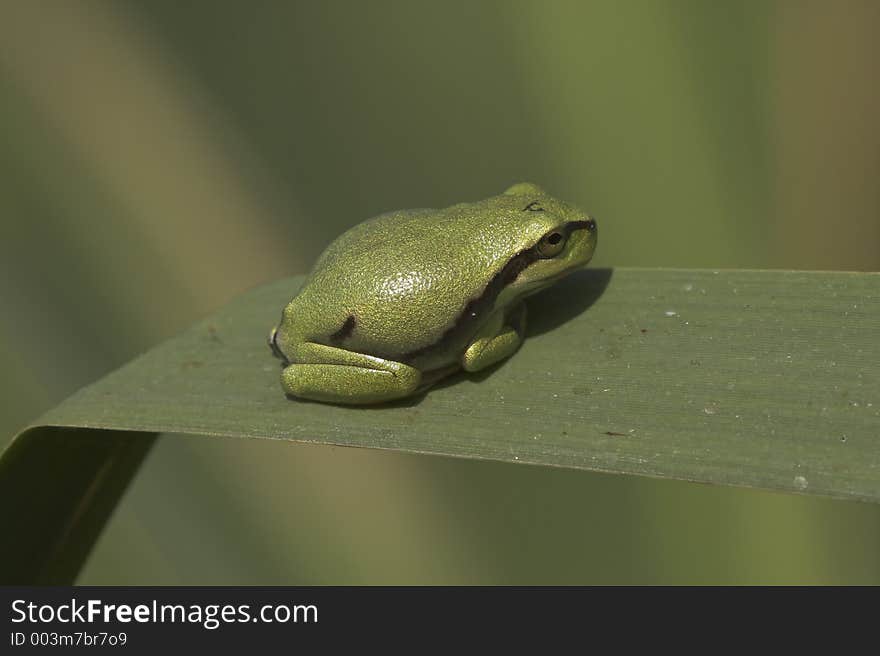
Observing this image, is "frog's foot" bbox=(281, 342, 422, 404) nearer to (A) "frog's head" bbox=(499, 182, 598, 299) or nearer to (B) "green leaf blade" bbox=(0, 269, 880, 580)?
(B) "green leaf blade" bbox=(0, 269, 880, 580)

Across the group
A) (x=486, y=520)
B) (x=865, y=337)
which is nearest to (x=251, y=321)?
(x=486, y=520)

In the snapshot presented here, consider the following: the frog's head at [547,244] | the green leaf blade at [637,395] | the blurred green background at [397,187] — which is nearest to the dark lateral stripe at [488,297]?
the frog's head at [547,244]

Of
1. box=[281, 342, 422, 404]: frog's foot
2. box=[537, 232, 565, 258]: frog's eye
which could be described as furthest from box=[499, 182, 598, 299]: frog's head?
box=[281, 342, 422, 404]: frog's foot

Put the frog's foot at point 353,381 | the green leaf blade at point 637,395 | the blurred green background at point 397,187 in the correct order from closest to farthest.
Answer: the green leaf blade at point 637,395 < the frog's foot at point 353,381 < the blurred green background at point 397,187

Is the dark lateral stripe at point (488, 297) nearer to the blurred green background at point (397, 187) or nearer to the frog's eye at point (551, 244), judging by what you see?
the frog's eye at point (551, 244)

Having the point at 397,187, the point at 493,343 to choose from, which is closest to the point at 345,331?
the point at 493,343

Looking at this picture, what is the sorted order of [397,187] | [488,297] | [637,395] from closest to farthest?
[637,395] → [488,297] → [397,187]

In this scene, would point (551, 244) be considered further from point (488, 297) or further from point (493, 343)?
point (493, 343)
